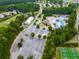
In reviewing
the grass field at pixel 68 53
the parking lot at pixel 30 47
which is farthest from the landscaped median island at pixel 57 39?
the parking lot at pixel 30 47

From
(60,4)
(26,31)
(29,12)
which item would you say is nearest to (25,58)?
(26,31)

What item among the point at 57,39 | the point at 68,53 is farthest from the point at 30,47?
the point at 68,53

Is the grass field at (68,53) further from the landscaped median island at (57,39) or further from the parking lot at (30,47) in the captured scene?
the parking lot at (30,47)

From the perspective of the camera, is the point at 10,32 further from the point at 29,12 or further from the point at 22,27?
the point at 29,12

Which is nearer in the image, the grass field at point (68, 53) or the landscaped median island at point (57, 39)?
the grass field at point (68, 53)

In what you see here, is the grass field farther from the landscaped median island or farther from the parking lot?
the parking lot

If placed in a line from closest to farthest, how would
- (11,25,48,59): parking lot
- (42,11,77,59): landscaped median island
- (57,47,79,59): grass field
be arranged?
(57,47,79,59): grass field < (42,11,77,59): landscaped median island < (11,25,48,59): parking lot

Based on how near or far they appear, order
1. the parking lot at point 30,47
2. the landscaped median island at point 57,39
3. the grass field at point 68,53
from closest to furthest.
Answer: the grass field at point 68,53, the landscaped median island at point 57,39, the parking lot at point 30,47

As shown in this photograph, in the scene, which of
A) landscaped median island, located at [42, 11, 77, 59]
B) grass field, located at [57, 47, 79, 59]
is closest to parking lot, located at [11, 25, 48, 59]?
landscaped median island, located at [42, 11, 77, 59]
